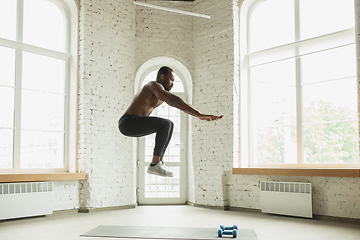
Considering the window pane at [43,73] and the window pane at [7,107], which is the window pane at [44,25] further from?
the window pane at [7,107]

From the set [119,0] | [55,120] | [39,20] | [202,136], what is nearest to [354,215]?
[202,136]

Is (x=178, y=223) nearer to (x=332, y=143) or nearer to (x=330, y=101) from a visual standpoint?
(x=332, y=143)

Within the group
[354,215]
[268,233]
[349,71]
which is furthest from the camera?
[349,71]

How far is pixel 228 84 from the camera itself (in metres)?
6.65

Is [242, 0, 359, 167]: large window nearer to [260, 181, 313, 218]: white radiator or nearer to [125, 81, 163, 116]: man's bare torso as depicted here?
[260, 181, 313, 218]: white radiator

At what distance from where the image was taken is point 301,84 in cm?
598

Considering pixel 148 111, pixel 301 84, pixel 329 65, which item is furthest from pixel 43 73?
pixel 329 65

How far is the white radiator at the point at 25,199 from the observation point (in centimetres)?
525

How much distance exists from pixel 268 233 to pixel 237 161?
2.25 metres

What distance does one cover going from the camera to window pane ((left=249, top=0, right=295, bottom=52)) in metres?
6.28

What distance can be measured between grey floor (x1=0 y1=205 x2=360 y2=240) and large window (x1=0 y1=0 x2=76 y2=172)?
1.02m

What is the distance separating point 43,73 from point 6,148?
4.57 feet

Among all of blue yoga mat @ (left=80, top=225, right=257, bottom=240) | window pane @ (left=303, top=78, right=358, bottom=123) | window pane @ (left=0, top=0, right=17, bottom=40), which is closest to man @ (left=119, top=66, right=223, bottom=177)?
blue yoga mat @ (left=80, top=225, right=257, bottom=240)

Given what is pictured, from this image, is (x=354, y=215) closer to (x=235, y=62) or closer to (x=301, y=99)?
(x=301, y=99)
